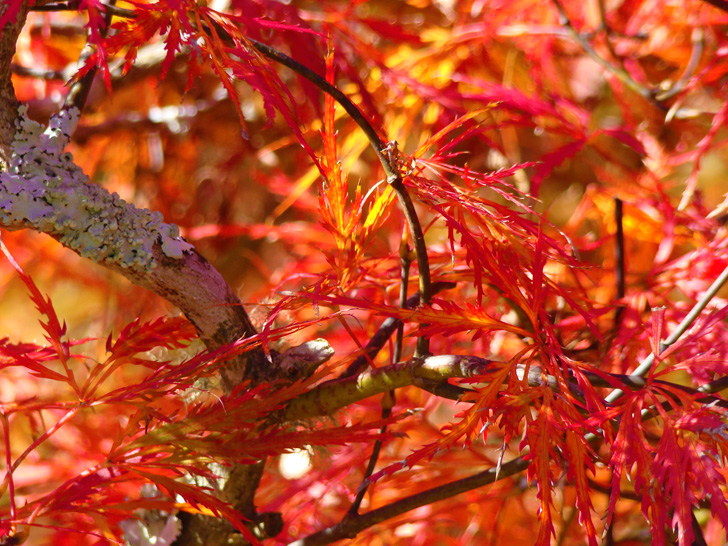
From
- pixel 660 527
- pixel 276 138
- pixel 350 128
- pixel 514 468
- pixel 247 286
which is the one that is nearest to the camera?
pixel 660 527

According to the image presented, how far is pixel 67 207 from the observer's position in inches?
16.7

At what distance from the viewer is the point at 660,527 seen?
14.7 inches

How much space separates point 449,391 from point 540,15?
3.22 feet

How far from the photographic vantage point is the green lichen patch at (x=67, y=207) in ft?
1.34

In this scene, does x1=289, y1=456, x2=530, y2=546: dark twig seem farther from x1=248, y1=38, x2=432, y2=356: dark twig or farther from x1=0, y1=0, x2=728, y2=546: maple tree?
x1=248, y1=38, x2=432, y2=356: dark twig

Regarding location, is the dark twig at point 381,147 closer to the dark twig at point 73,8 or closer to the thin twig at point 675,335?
the dark twig at point 73,8

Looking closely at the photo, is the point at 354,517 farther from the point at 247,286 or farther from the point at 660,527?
the point at 247,286

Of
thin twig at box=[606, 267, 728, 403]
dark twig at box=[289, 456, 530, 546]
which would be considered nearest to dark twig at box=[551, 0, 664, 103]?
thin twig at box=[606, 267, 728, 403]

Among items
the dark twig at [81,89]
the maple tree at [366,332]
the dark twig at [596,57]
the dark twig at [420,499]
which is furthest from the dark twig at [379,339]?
the dark twig at [596,57]

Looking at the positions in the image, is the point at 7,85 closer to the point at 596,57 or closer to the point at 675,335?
the point at 675,335

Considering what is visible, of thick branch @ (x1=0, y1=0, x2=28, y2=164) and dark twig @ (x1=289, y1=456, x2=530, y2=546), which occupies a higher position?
thick branch @ (x1=0, y1=0, x2=28, y2=164)

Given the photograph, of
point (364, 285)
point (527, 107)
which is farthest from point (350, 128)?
point (364, 285)

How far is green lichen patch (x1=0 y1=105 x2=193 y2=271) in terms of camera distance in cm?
41

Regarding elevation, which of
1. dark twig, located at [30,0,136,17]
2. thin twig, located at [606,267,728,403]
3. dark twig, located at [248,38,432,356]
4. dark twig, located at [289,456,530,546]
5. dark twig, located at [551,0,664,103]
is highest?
dark twig, located at [30,0,136,17]
